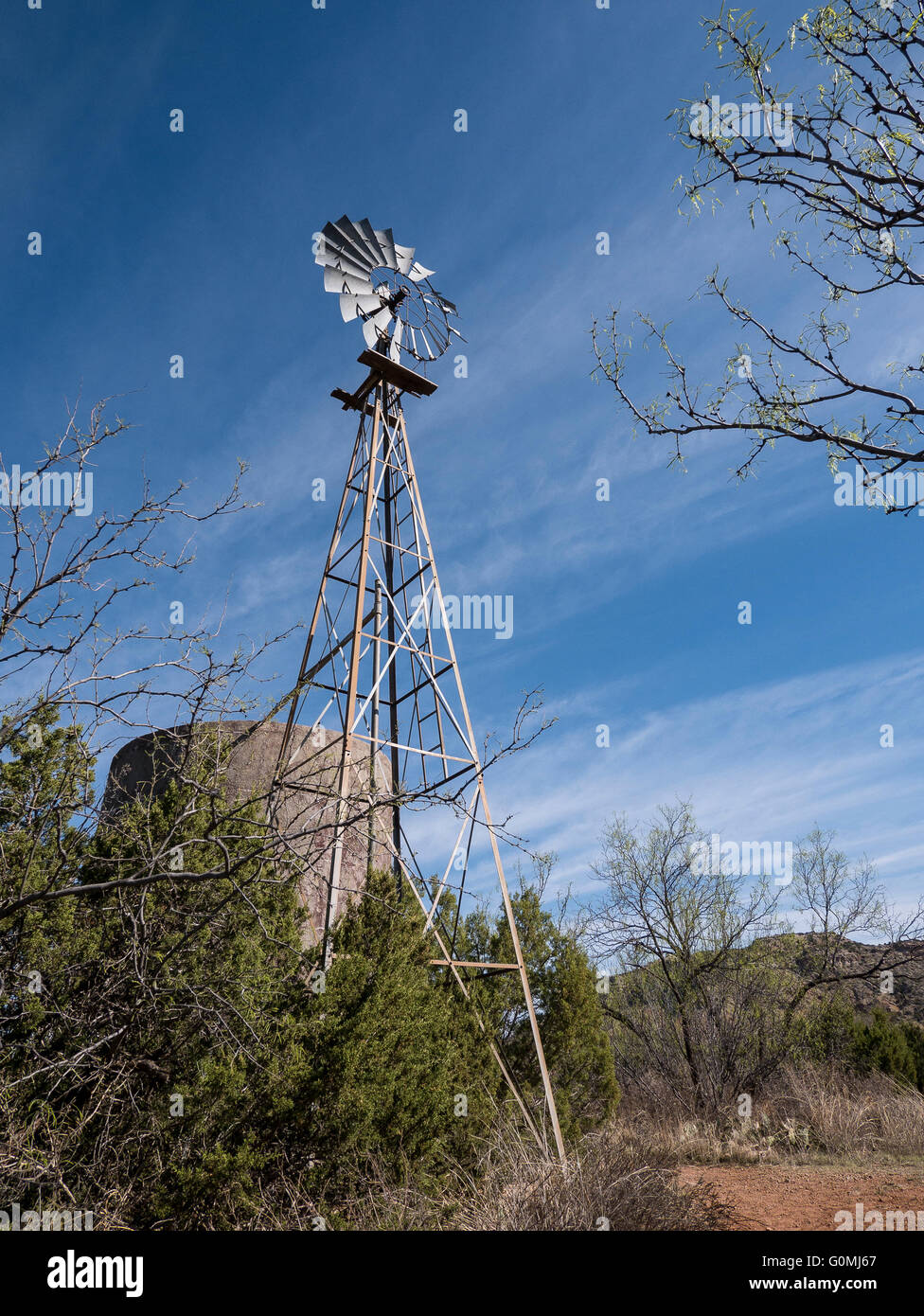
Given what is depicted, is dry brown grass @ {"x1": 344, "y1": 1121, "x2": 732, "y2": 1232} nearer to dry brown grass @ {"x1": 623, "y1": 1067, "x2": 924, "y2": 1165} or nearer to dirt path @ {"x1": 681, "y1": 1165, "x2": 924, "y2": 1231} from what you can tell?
dirt path @ {"x1": 681, "y1": 1165, "x2": 924, "y2": 1231}

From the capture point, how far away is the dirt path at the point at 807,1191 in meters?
6.37

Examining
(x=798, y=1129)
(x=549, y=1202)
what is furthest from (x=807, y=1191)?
(x=549, y=1202)

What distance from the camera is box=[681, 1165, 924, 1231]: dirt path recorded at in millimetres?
6367

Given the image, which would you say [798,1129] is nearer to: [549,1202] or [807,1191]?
[807,1191]

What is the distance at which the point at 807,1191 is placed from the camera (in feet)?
24.8

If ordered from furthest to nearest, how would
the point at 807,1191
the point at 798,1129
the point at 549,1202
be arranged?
the point at 798,1129
the point at 807,1191
the point at 549,1202

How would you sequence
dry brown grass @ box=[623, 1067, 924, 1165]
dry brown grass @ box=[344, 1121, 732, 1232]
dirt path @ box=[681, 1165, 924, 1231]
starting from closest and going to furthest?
dry brown grass @ box=[344, 1121, 732, 1232], dirt path @ box=[681, 1165, 924, 1231], dry brown grass @ box=[623, 1067, 924, 1165]

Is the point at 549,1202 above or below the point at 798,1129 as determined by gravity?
above

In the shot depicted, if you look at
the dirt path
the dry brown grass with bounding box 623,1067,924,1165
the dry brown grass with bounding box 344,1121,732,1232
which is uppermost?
the dry brown grass with bounding box 344,1121,732,1232

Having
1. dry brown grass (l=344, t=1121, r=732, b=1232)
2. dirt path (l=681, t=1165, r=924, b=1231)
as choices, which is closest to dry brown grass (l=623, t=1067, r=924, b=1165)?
dirt path (l=681, t=1165, r=924, b=1231)

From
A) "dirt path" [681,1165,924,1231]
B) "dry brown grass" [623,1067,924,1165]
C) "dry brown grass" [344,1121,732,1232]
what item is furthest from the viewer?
"dry brown grass" [623,1067,924,1165]

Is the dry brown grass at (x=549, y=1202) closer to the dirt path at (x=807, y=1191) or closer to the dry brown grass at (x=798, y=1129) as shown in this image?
the dirt path at (x=807, y=1191)

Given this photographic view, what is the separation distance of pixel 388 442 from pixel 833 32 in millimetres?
7176
